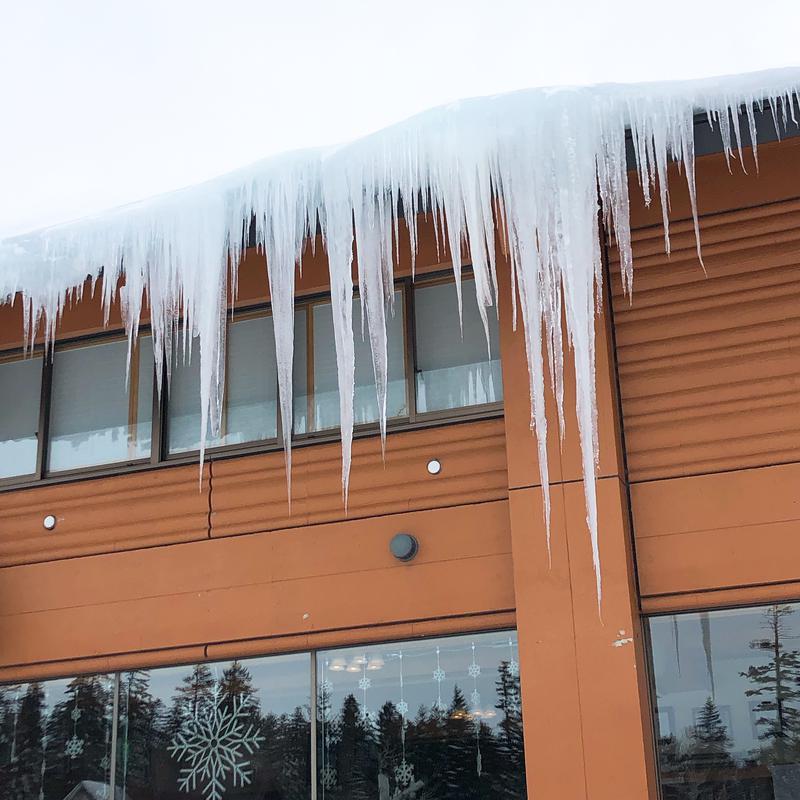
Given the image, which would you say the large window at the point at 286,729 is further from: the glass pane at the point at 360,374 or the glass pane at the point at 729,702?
the glass pane at the point at 360,374

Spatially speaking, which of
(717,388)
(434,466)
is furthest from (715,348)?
(434,466)

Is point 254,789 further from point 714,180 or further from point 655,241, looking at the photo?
point 714,180

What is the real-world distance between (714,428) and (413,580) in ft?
6.42

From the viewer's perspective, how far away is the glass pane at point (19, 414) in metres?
8.42

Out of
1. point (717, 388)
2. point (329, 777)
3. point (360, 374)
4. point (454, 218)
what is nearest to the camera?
point (454, 218)

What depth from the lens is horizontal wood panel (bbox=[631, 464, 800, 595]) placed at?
6.38m

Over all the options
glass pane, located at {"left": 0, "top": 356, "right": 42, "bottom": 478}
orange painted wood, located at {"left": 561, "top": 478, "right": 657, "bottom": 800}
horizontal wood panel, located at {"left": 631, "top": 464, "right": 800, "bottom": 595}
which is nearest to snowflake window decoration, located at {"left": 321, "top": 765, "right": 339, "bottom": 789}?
orange painted wood, located at {"left": 561, "top": 478, "right": 657, "bottom": 800}

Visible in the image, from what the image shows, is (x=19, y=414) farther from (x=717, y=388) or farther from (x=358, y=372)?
(x=717, y=388)

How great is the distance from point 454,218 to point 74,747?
417cm

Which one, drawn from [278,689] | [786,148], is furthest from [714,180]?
[278,689]

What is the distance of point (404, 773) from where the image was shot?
6793 millimetres

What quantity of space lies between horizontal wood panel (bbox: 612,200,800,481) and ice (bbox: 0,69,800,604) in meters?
0.29

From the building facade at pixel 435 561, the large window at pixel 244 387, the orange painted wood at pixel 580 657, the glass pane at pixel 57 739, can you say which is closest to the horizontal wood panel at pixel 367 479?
the building facade at pixel 435 561

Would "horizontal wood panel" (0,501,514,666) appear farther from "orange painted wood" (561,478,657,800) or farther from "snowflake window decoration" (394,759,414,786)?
"snowflake window decoration" (394,759,414,786)
